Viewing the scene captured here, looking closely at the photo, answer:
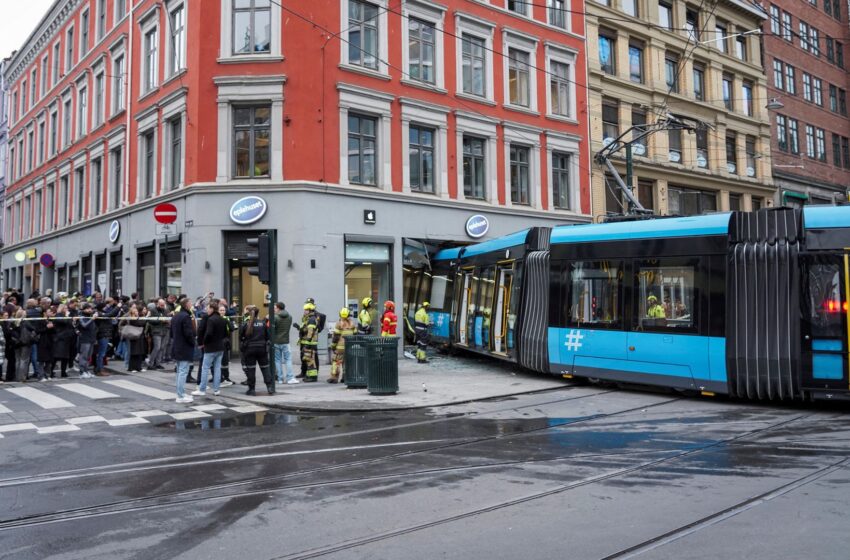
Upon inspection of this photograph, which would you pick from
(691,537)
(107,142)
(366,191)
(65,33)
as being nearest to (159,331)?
(366,191)

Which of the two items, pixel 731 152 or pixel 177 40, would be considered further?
pixel 731 152

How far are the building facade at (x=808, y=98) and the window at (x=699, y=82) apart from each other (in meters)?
5.66

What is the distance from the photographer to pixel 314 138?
2002 cm

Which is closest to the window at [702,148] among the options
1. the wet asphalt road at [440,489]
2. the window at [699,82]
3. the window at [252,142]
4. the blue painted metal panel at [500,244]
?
the window at [699,82]

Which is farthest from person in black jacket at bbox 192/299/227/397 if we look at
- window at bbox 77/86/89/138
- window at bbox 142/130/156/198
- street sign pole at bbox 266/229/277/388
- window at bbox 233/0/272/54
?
window at bbox 77/86/89/138

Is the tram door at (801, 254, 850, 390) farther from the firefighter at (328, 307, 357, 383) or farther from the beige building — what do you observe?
the beige building

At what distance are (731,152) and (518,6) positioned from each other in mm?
15293

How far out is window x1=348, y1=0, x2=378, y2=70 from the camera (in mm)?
21266

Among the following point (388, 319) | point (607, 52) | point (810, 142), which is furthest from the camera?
point (810, 142)

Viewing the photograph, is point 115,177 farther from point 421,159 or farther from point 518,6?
point 518,6

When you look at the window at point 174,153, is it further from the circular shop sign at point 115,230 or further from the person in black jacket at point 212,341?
the person in black jacket at point 212,341

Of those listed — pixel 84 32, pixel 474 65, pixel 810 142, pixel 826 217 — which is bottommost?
pixel 826 217

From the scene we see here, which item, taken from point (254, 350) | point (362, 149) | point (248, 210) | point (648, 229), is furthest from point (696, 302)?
point (248, 210)

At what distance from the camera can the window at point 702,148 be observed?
108ft
